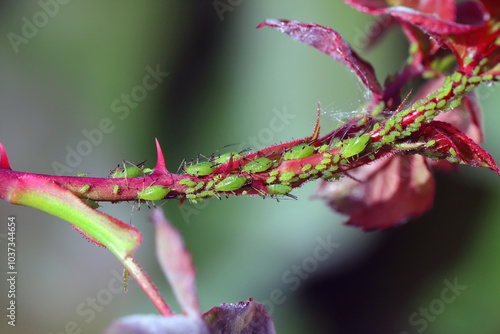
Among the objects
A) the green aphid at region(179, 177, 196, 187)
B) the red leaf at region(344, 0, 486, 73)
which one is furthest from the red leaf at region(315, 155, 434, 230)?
the green aphid at region(179, 177, 196, 187)

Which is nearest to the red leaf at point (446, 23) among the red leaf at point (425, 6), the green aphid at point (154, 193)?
the red leaf at point (425, 6)

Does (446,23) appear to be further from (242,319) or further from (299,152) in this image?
(242,319)

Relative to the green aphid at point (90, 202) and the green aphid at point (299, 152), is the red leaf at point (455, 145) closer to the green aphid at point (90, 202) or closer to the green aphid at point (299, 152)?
the green aphid at point (299, 152)

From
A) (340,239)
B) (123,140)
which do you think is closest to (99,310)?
(123,140)

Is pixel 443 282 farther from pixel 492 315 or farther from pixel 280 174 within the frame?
pixel 280 174

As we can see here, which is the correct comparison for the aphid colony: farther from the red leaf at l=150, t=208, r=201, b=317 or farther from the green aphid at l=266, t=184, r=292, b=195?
the red leaf at l=150, t=208, r=201, b=317

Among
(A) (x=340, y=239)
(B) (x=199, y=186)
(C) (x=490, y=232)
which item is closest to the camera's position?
(B) (x=199, y=186)
